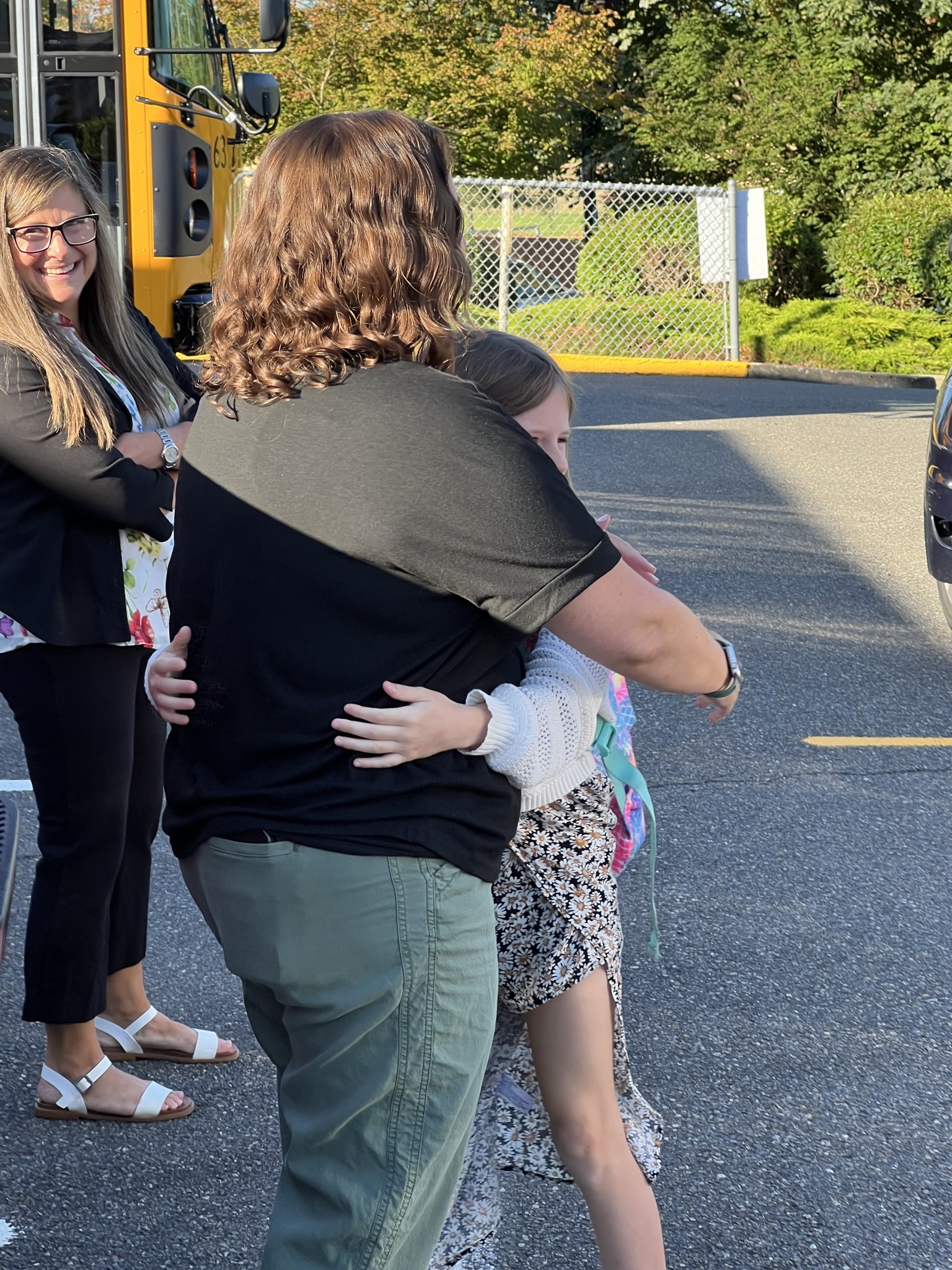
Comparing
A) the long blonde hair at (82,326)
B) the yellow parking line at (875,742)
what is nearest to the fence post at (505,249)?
the yellow parking line at (875,742)

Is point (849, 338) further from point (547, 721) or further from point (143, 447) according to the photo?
point (547, 721)

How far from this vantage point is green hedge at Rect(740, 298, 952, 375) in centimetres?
1522

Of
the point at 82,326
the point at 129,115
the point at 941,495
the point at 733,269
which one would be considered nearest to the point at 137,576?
the point at 82,326

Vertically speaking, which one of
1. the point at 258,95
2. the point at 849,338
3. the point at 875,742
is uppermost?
the point at 258,95

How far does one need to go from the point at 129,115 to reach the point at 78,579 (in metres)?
5.04

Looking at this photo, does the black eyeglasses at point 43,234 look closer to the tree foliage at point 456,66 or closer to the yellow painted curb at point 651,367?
the yellow painted curb at point 651,367

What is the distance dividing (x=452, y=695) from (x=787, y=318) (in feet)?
51.0

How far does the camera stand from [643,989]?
139 inches

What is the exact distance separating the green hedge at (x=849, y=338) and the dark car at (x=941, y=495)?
988 centimetres

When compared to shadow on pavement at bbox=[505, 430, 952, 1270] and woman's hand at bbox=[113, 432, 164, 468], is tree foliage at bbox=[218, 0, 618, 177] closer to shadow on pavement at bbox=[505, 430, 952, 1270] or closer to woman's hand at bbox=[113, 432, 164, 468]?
shadow on pavement at bbox=[505, 430, 952, 1270]

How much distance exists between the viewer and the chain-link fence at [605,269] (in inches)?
598

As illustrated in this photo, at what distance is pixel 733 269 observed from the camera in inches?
590

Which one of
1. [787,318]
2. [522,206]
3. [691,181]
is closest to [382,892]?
[522,206]

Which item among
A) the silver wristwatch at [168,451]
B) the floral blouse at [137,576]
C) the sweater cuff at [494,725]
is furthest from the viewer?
the silver wristwatch at [168,451]
